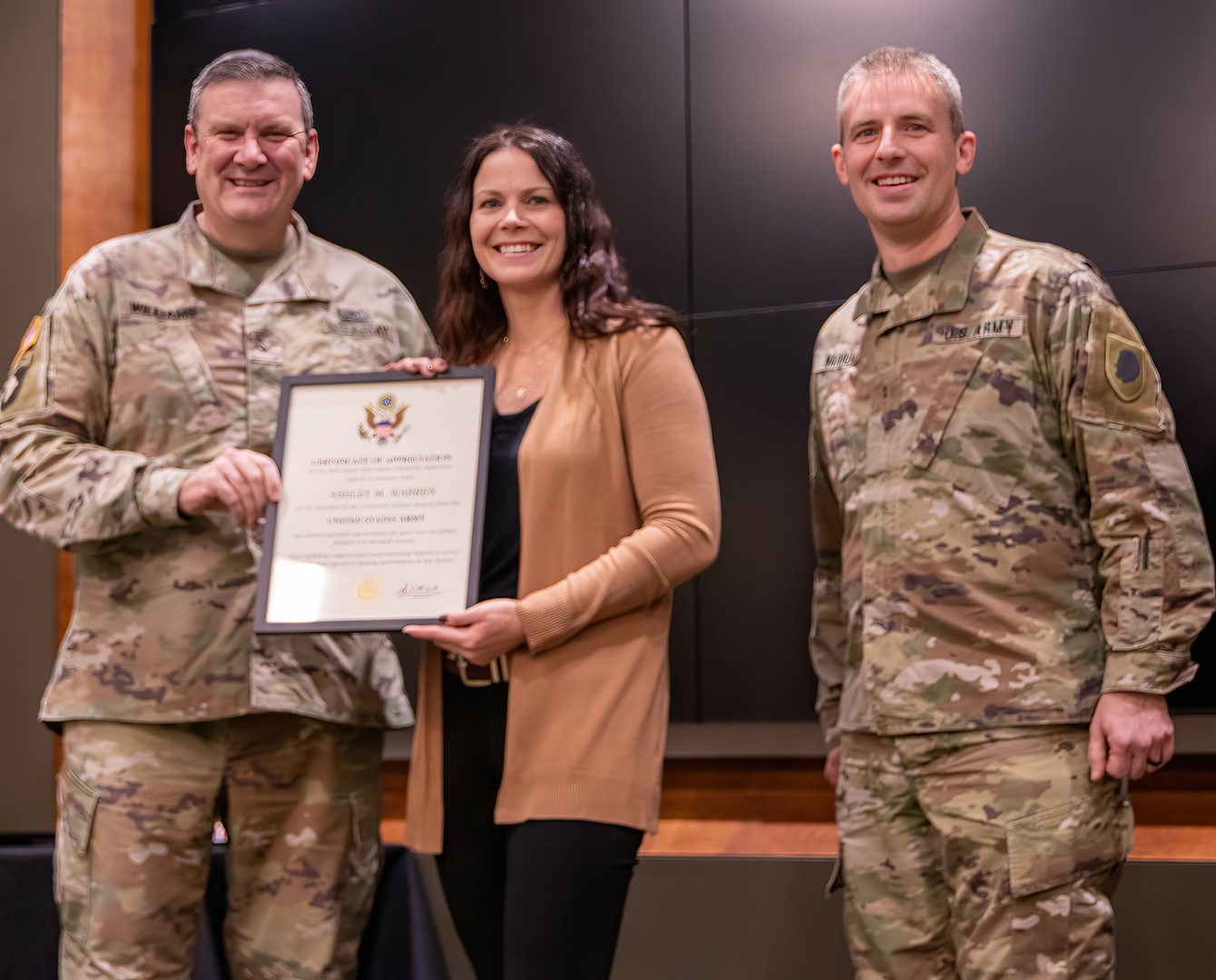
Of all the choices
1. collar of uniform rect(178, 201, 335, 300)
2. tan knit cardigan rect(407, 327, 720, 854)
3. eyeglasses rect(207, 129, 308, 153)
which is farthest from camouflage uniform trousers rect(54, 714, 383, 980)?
eyeglasses rect(207, 129, 308, 153)

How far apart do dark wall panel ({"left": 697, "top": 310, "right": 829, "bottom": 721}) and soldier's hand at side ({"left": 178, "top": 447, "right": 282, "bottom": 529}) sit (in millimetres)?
1649

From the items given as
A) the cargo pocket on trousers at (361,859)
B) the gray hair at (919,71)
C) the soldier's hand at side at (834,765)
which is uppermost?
the gray hair at (919,71)

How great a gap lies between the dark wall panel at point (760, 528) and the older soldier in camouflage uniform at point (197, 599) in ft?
4.47

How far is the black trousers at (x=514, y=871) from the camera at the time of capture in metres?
1.76

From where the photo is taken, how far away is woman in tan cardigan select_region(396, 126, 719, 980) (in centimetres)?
179

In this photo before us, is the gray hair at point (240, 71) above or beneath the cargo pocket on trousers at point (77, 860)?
above

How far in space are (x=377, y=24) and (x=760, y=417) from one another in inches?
64.4

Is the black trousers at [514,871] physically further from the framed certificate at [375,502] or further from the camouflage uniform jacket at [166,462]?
the camouflage uniform jacket at [166,462]

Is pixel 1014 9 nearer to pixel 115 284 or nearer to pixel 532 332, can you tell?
pixel 532 332

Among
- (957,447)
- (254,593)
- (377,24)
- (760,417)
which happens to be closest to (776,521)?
(760,417)

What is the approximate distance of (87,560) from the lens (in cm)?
213

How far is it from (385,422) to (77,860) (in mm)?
827

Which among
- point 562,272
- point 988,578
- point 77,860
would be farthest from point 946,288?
point 77,860

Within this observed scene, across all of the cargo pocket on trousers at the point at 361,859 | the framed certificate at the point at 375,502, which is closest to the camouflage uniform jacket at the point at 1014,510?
the framed certificate at the point at 375,502
